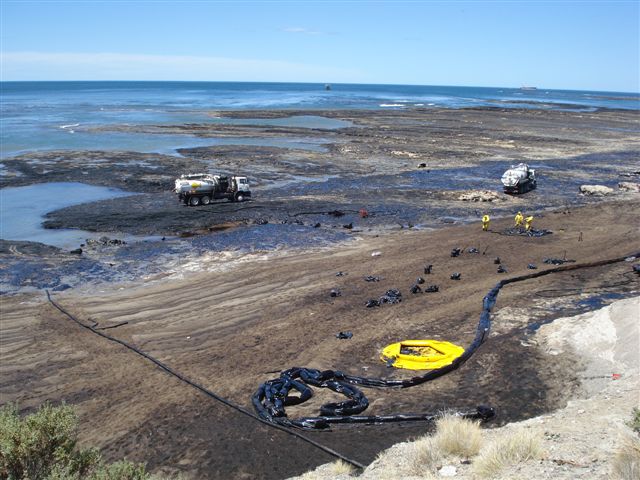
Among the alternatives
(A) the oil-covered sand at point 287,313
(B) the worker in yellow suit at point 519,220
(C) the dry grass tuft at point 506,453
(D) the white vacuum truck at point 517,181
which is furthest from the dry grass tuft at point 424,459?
(D) the white vacuum truck at point 517,181

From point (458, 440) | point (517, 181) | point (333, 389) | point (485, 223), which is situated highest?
point (517, 181)

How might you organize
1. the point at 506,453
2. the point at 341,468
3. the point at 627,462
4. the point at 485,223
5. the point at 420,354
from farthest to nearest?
the point at 485,223
the point at 420,354
the point at 341,468
the point at 506,453
the point at 627,462

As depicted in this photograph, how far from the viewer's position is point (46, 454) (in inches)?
308

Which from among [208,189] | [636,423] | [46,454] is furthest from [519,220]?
[46,454]

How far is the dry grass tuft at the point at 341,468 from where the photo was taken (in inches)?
388

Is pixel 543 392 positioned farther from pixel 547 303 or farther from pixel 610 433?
pixel 547 303

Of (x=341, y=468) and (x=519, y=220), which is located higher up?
(x=519, y=220)

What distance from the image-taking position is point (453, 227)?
96.7ft

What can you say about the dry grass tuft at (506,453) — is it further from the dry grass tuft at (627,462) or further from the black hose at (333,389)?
the black hose at (333,389)

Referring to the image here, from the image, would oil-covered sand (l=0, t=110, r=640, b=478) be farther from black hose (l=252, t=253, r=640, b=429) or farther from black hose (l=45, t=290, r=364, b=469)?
black hose (l=252, t=253, r=640, b=429)

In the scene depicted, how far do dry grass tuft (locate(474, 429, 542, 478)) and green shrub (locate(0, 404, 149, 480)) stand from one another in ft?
14.8

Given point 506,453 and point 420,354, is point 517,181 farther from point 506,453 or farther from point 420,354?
point 506,453

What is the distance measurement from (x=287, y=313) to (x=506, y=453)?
10.5 metres

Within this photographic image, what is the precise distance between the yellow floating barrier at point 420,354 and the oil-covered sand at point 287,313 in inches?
15.9
